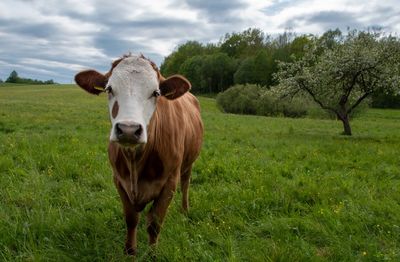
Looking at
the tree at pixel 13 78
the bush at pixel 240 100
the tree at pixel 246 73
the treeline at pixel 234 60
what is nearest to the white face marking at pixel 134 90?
the bush at pixel 240 100

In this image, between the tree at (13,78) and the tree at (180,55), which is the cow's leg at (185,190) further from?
the tree at (13,78)

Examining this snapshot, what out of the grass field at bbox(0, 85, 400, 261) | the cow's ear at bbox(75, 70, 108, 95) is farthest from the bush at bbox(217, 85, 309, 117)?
Result: the cow's ear at bbox(75, 70, 108, 95)

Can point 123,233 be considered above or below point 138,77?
below

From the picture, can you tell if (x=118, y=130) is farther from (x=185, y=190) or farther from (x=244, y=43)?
(x=244, y=43)

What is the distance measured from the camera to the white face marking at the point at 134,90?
327cm

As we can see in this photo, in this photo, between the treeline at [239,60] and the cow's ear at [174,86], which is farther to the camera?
the treeline at [239,60]

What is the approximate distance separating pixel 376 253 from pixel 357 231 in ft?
2.39

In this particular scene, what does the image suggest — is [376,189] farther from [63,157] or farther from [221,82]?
[221,82]

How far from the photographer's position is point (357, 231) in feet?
16.2

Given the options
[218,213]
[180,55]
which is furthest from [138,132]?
[180,55]

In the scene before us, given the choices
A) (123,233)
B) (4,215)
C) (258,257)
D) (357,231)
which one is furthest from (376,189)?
(4,215)

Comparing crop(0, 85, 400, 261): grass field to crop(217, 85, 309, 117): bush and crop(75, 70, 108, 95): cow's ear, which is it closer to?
crop(75, 70, 108, 95): cow's ear

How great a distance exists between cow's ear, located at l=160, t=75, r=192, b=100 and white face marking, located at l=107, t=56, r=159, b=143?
0.20 meters

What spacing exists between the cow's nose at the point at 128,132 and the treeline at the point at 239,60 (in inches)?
2202
